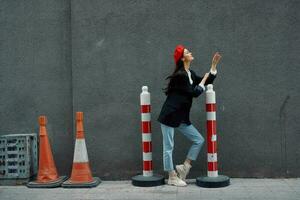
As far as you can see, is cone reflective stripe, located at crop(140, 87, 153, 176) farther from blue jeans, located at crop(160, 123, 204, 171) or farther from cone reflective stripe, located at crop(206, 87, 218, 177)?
cone reflective stripe, located at crop(206, 87, 218, 177)

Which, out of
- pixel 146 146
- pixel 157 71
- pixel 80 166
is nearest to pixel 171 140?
pixel 146 146

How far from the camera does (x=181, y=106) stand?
616 centimetres

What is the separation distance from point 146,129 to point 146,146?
0.82ft

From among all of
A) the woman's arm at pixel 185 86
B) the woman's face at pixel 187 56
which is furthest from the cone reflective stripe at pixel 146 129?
the woman's face at pixel 187 56

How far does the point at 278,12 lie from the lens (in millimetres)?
6605

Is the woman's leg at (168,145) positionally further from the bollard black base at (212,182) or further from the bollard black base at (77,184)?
the bollard black base at (77,184)

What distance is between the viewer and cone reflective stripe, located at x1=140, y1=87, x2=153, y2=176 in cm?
636

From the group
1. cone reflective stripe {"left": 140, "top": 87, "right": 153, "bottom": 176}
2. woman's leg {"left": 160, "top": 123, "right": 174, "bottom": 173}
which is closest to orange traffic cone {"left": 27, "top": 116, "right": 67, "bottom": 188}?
cone reflective stripe {"left": 140, "top": 87, "right": 153, "bottom": 176}

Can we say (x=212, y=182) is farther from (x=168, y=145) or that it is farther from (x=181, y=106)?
(x=181, y=106)

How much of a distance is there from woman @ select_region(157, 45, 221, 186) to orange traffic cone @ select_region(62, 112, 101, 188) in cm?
115

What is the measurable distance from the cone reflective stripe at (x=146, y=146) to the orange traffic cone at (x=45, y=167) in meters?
1.20

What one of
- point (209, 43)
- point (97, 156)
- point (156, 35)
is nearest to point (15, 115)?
point (97, 156)

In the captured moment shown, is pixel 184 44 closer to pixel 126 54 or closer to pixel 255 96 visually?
pixel 126 54

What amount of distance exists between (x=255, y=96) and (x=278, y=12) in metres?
1.31
